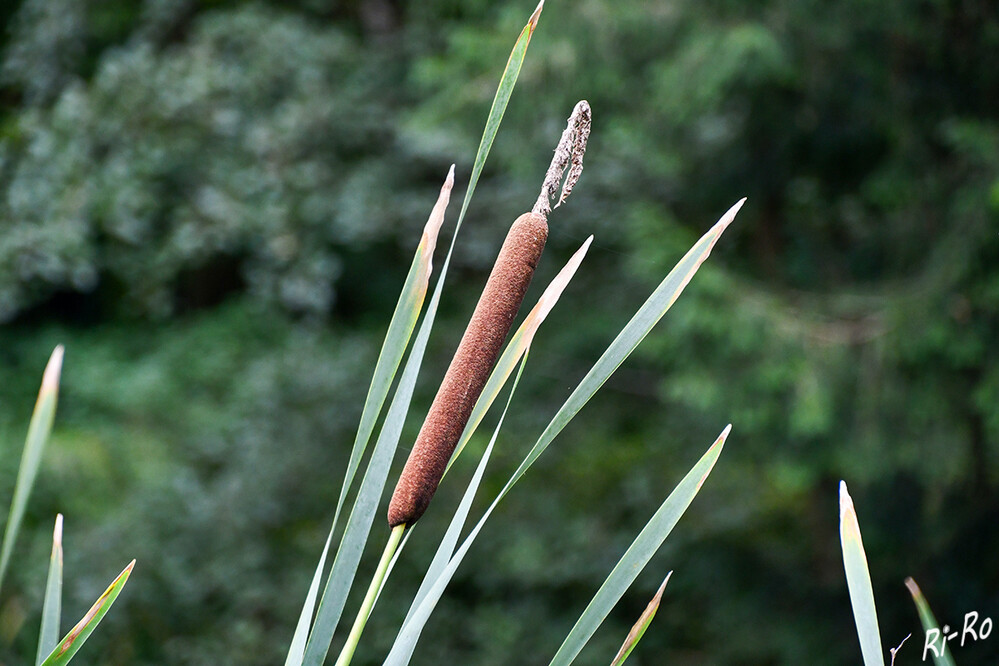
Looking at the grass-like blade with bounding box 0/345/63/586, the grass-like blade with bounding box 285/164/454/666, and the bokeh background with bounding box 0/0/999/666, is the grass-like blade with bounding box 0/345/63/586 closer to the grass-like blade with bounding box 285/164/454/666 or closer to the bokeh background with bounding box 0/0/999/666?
the grass-like blade with bounding box 285/164/454/666

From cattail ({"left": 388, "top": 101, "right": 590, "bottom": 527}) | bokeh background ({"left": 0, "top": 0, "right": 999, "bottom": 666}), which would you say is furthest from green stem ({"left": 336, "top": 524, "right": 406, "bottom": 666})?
bokeh background ({"left": 0, "top": 0, "right": 999, "bottom": 666})

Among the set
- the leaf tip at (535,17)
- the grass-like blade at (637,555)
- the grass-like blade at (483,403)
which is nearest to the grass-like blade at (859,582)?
the grass-like blade at (637,555)

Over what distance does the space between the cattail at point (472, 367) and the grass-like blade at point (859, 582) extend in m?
0.21

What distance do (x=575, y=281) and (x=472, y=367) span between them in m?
2.86

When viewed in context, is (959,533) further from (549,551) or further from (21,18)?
(21,18)

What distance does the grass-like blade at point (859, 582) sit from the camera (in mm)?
508

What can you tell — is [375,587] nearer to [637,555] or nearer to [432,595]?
[432,595]

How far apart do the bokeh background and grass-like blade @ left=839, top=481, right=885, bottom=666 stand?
5.37ft

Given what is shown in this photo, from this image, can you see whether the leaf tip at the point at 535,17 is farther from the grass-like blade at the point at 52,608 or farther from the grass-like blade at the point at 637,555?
the grass-like blade at the point at 52,608

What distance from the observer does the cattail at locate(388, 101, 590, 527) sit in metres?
0.51

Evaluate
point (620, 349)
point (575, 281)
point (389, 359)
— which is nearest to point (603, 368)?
point (620, 349)

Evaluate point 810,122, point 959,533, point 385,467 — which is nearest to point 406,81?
point 810,122

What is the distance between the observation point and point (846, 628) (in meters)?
2.69

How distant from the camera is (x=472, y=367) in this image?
509 millimetres
